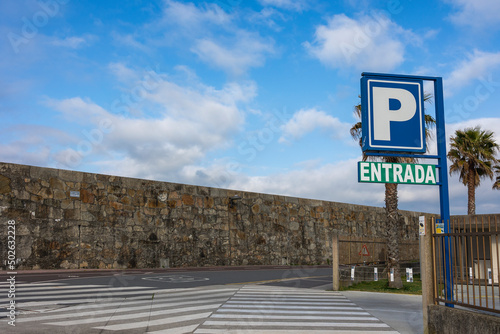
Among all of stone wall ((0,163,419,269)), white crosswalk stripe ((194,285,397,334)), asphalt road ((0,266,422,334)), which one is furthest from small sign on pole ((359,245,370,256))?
white crosswalk stripe ((194,285,397,334))

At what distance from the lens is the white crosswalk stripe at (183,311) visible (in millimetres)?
8289

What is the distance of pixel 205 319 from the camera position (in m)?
9.19

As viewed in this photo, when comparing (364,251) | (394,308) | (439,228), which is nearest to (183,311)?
(394,308)

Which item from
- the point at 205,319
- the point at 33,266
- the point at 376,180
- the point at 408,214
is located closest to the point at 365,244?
the point at 376,180

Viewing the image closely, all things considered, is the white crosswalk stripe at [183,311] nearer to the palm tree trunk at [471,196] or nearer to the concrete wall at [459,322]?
the concrete wall at [459,322]

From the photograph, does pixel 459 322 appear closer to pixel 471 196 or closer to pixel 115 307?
pixel 115 307

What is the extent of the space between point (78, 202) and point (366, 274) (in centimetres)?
1286

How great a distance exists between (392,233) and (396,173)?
873cm

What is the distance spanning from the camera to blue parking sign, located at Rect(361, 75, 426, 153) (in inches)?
424

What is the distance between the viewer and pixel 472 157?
3381 centimetres

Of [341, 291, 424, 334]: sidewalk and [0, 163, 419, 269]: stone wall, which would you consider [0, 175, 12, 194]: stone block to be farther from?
[341, 291, 424, 334]: sidewalk

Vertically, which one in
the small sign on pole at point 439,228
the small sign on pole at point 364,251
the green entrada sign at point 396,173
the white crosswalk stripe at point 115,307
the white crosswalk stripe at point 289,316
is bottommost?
the white crosswalk stripe at point 289,316

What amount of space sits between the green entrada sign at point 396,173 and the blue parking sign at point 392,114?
52cm

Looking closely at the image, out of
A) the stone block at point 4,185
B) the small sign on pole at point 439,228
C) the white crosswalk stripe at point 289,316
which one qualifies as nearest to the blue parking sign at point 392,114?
the small sign on pole at point 439,228
